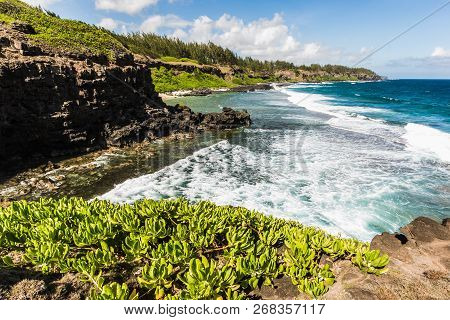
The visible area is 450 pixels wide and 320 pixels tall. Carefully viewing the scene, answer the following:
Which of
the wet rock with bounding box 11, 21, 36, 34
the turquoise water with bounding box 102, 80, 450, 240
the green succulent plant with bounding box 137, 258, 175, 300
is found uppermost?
the wet rock with bounding box 11, 21, 36, 34

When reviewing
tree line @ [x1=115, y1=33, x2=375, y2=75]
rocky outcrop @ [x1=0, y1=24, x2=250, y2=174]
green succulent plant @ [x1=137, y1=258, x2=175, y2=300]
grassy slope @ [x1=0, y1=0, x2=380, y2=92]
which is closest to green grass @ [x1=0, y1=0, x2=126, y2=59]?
grassy slope @ [x1=0, y1=0, x2=380, y2=92]

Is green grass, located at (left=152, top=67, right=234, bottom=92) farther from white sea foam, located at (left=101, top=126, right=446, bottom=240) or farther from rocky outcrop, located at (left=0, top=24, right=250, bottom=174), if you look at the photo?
white sea foam, located at (left=101, top=126, right=446, bottom=240)

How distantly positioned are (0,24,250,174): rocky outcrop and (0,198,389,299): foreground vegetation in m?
17.4

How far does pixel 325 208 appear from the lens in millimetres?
15266

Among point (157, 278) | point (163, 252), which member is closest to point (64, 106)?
point (163, 252)

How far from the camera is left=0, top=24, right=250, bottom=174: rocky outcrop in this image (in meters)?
20.5

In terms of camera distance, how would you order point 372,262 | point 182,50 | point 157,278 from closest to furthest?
point 157,278
point 372,262
point 182,50

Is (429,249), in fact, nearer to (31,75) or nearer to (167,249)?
(167,249)

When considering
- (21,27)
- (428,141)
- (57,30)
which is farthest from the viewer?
(57,30)

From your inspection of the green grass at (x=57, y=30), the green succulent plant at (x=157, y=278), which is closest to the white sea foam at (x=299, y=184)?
the green succulent plant at (x=157, y=278)

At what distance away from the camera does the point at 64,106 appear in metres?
23.4

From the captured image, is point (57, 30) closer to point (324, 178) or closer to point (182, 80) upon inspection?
point (324, 178)

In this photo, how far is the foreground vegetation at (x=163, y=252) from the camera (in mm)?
4617

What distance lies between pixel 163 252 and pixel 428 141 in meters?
33.7
